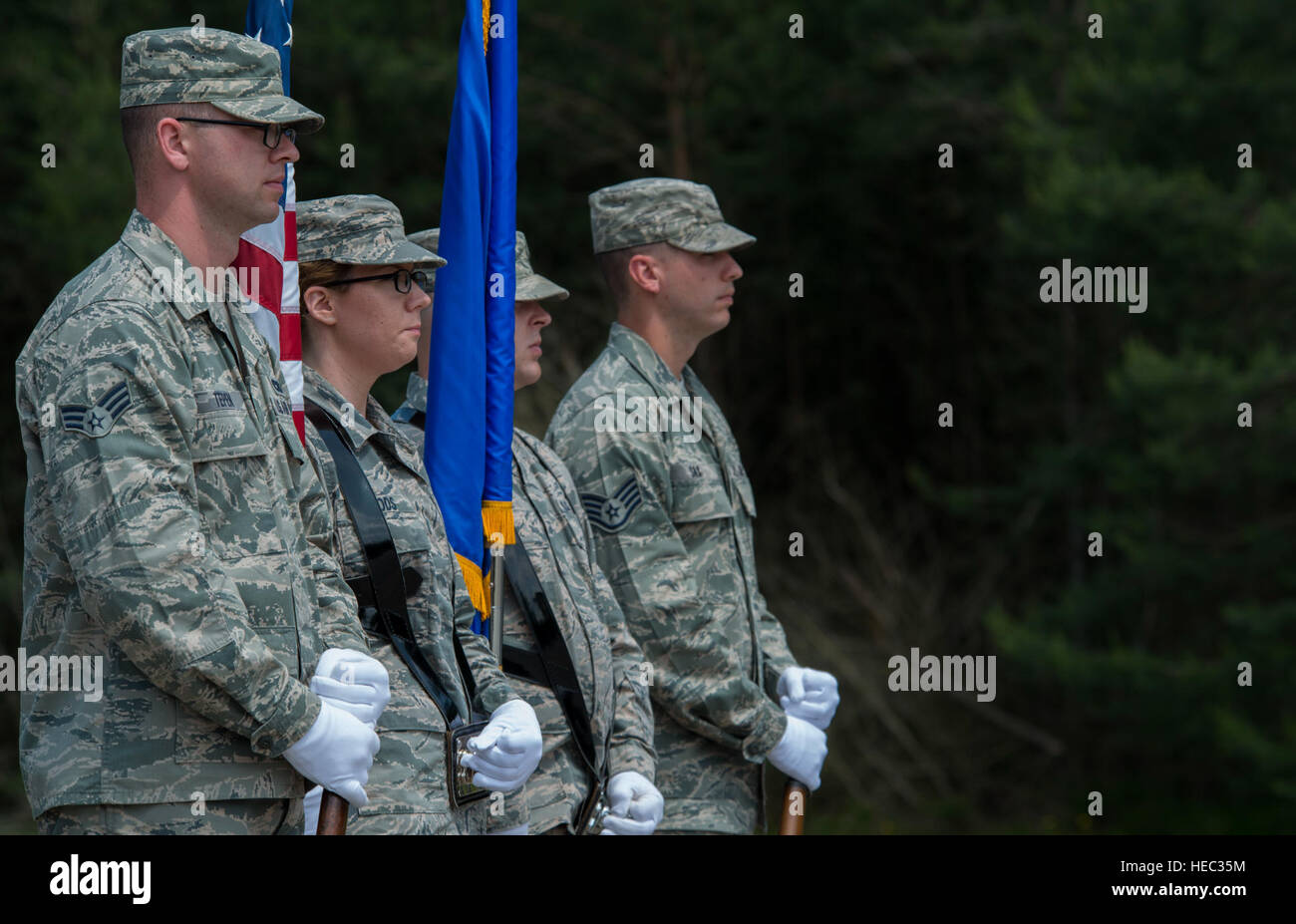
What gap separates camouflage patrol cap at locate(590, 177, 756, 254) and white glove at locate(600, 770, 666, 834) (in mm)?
1603

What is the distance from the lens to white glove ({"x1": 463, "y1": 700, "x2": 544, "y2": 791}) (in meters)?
3.32

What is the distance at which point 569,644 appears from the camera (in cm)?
397

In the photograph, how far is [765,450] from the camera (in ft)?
48.0

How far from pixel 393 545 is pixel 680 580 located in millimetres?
1219

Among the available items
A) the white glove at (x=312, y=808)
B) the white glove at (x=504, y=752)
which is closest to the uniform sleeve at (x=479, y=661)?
the white glove at (x=504, y=752)

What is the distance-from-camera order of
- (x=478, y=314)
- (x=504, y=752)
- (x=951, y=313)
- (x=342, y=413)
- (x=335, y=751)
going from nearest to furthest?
(x=335, y=751)
(x=504, y=752)
(x=342, y=413)
(x=478, y=314)
(x=951, y=313)

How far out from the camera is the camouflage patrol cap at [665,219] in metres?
4.84

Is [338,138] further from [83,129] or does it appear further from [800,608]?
[800,608]

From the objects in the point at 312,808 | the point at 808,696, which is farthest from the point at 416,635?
the point at 808,696

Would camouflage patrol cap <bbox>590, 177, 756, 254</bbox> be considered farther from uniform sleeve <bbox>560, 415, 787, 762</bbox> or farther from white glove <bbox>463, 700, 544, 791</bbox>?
white glove <bbox>463, 700, 544, 791</bbox>

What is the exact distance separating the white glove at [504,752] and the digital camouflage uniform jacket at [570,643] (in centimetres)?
46

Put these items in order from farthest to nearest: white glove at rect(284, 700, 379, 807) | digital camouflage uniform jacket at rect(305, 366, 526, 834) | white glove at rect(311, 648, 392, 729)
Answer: digital camouflage uniform jacket at rect(305, 366, 526, 834) → white glove at rect(311, 648, 392, 729) → white glove at rect(284, 700, 379, 807)

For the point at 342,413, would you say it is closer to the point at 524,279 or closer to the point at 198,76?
the point at 198,76

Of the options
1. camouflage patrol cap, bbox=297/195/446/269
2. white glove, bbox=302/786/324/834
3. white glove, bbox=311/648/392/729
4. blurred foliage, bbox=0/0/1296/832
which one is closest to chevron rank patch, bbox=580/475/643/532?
camouflage patrol cap, bbox=297/195/446/269
